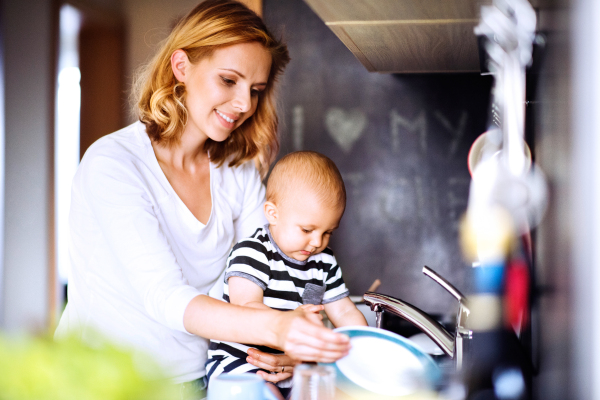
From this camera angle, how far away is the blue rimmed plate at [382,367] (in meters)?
0.77

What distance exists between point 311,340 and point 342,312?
0.57m

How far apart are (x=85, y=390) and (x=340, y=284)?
975 millimetres

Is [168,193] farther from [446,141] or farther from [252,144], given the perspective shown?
[446,141]

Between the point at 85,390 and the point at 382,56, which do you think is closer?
the point at 85,390

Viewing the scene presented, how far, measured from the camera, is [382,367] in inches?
31.7

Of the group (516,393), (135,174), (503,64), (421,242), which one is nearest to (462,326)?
(516,393)

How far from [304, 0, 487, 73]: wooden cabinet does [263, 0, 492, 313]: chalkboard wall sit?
10.6 inches

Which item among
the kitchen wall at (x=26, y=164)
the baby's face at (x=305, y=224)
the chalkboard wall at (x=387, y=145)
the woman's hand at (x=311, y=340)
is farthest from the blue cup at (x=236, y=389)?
the kitchen wall at (x=26, y=164)

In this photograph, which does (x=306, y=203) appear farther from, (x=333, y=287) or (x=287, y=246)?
(x=333, y=287)

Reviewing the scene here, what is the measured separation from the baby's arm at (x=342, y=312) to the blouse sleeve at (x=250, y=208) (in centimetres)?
26

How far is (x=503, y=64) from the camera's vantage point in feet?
3.93

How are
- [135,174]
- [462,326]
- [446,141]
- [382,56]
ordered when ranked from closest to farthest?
[462,326]
[135,174]
[382,56]
[446,141]

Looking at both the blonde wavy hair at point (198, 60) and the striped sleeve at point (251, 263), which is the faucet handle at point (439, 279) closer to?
the striped sleeve at point (251, 263)

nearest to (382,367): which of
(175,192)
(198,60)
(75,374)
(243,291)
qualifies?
(243,291)
